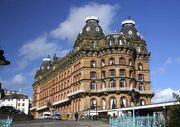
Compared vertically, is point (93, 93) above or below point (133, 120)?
above

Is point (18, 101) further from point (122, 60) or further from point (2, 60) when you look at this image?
point (2, 60)

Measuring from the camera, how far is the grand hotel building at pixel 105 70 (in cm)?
6731

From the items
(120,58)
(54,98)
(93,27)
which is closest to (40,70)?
(54,98)

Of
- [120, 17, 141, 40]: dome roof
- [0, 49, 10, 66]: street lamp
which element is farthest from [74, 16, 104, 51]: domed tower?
[0, 49, 10, 66]: street lamp

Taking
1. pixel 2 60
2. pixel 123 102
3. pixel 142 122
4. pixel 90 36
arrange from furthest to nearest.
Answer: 1. pixel 90 36
2. pixel 123 102
3. pixel 142 122
4. pixel 2 60

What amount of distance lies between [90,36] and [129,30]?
1101cm

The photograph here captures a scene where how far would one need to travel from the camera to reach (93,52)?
71.7 metres

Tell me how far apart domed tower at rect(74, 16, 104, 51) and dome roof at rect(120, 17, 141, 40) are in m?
6.62

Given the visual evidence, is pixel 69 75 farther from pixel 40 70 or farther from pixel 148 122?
pixel 148 122

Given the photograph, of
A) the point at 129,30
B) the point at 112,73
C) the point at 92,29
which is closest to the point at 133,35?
the point at 129,30

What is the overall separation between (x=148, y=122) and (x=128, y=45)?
51643mm

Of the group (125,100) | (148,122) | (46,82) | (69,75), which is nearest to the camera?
(148,122)

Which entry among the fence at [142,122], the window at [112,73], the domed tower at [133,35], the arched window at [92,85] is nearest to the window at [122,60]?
the window at [112,73]

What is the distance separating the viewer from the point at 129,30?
78.6m
